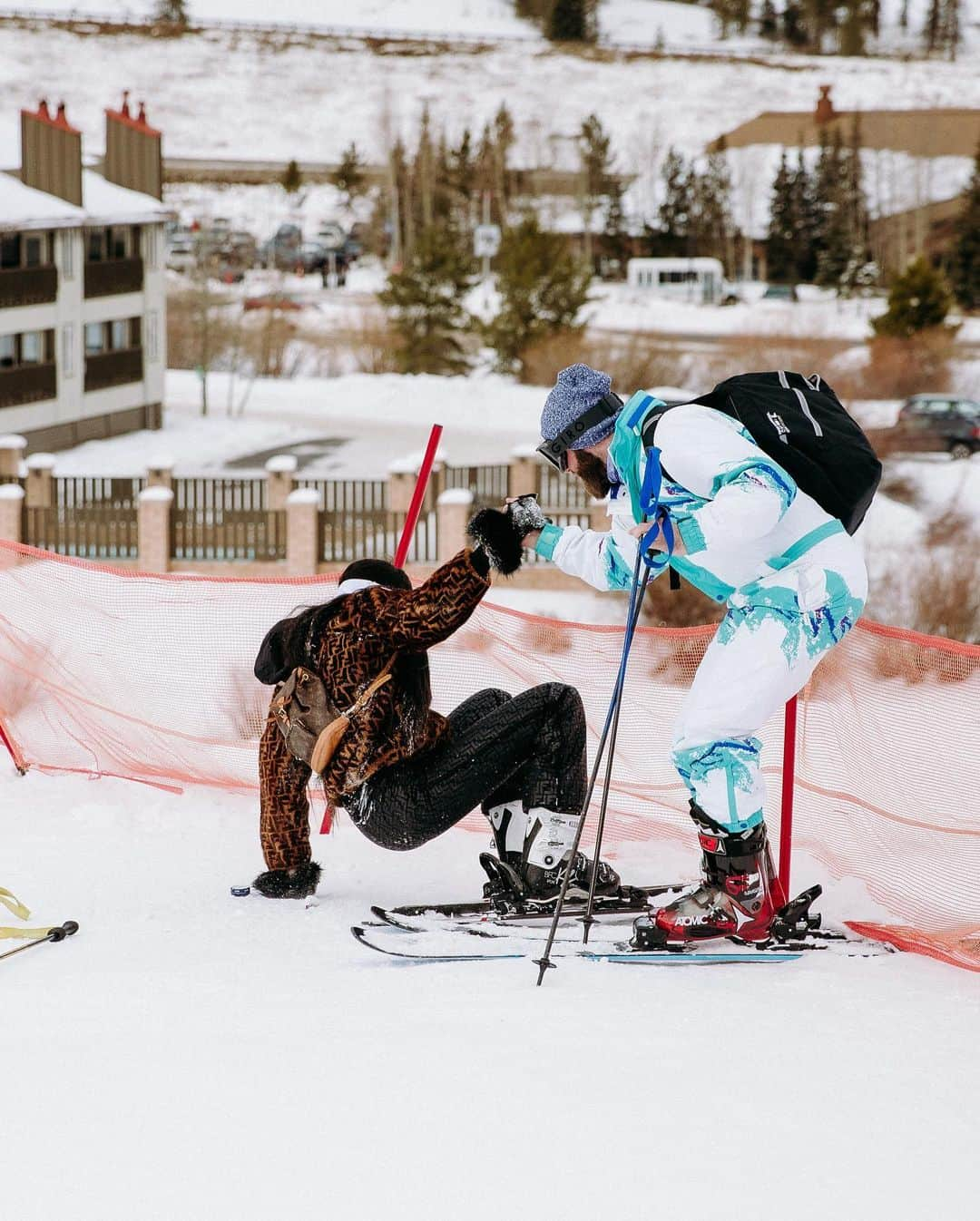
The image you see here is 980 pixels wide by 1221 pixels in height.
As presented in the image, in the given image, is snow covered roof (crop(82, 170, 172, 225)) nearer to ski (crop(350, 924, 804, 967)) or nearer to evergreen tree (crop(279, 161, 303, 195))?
ski (crop(350, 924, 804, 967))

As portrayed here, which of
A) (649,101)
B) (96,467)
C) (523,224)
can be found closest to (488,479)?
(96,467)

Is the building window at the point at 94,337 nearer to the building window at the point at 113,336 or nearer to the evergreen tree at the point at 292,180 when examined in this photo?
the building window at the point at 113,336

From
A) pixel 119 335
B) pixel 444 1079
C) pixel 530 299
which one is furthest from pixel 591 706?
pixel 530 299

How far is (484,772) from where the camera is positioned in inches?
157

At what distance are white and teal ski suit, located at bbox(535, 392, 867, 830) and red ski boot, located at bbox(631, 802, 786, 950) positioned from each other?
0.05m

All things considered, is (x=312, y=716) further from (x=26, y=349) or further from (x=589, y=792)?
(x=26, y=349)

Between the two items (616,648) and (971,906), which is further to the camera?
(616,648)

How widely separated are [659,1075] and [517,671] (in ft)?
7.64

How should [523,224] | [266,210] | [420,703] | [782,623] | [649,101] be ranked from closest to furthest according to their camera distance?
[782,623] → [420,703] → [523,224] → [266,210] → [649,101]

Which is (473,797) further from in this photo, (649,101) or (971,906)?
(649,101)

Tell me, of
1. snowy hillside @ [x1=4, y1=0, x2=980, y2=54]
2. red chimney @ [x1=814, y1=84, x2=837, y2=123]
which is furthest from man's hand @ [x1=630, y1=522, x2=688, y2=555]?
snowy hillside @ [x1=4, y1=0, x2=980, y2=54]

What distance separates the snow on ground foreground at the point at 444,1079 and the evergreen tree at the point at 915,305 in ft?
140

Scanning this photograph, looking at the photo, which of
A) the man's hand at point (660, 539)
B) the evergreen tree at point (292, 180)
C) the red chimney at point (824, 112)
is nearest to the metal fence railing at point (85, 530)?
the man's hand at point (660, 539)

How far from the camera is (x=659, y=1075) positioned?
3.07m
